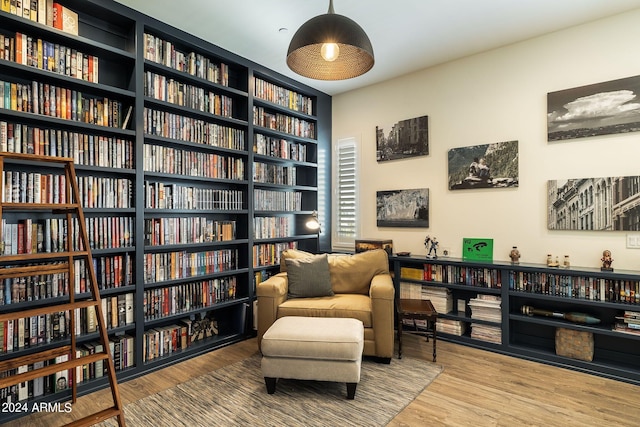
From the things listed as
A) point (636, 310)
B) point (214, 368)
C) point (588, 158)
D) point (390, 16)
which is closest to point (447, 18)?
point (390, 16)

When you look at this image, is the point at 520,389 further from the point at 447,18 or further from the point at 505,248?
the point at 447,18

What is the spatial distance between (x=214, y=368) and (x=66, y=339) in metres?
1.09

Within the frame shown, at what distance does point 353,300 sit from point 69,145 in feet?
8.37

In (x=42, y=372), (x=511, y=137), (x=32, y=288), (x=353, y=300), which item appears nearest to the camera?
(x=42, y=372)

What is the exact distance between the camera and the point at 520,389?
8.23 feet

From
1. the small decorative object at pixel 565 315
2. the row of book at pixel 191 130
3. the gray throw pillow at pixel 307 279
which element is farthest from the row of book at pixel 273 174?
the small decorative object at pixel 565 315

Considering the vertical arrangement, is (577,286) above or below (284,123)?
below

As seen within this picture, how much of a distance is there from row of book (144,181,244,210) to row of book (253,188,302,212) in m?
0.19

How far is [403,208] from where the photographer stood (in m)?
4.05

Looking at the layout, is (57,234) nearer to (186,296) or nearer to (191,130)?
(186,296)

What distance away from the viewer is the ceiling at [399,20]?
2684 mm

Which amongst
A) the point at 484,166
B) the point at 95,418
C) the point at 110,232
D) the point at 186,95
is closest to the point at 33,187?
the point at 110,232

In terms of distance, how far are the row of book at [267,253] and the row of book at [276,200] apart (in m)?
0.42

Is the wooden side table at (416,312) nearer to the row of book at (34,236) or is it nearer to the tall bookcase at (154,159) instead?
the tall bookcase at (154,159)
